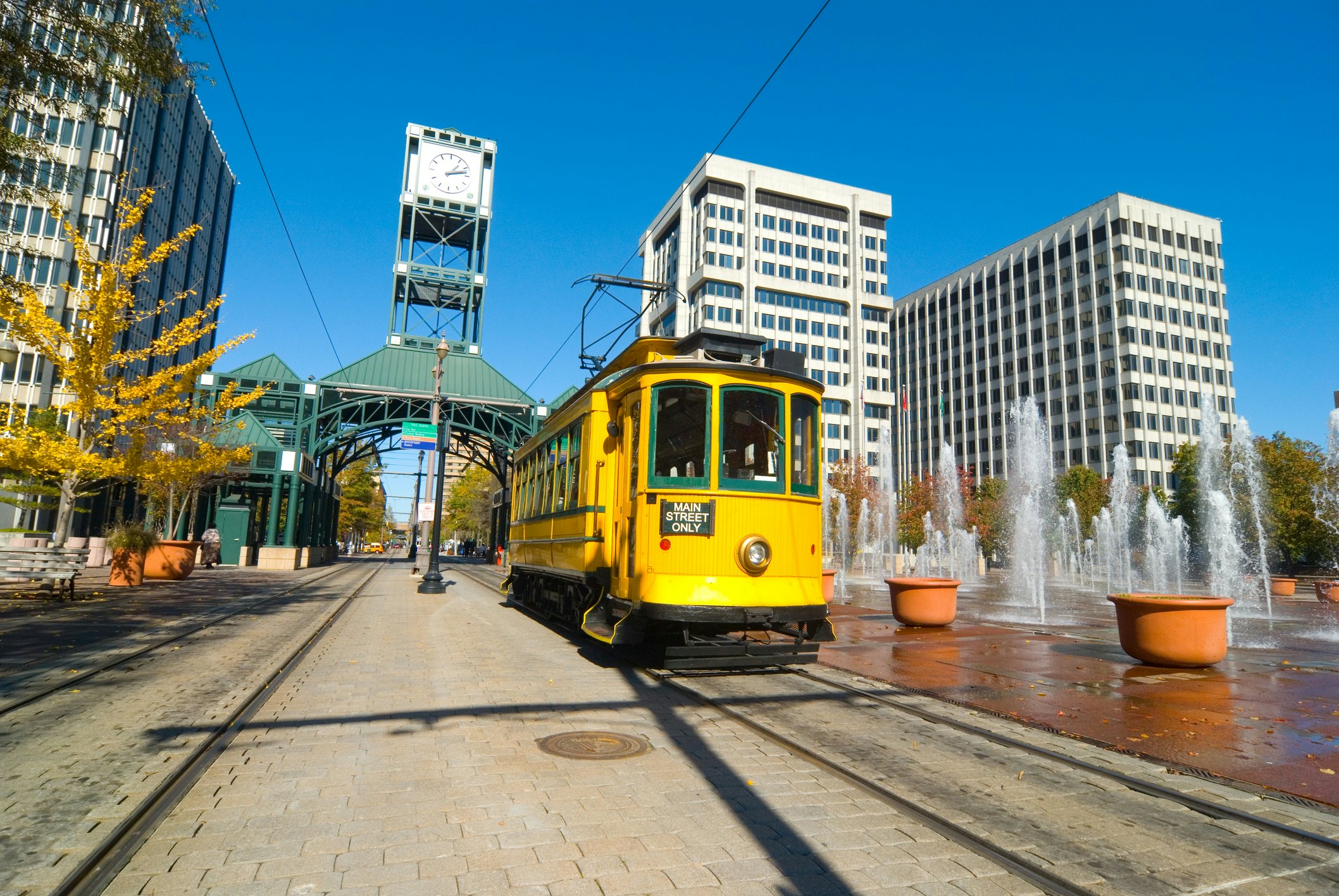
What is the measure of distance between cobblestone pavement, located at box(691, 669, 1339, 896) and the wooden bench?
13285mm

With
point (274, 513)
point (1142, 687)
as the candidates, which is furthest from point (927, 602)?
point (274, 513)

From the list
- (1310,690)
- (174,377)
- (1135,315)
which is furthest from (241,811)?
(1135,315)

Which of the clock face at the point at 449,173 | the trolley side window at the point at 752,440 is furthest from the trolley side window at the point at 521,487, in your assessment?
the clock face at the point at 449,173

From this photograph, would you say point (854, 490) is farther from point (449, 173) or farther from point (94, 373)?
point (94, 373)

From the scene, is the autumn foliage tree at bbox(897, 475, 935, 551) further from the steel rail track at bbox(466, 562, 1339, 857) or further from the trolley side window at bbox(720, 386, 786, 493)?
the steel rail track at bbox(466, 562, 1339, 857)

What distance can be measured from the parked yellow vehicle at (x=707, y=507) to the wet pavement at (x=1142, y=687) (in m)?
1.69

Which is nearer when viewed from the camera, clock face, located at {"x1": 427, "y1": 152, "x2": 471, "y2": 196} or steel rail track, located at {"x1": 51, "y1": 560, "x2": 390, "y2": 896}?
steel rail track, located at {"x1": 51, "y1": 560, "x2": 390, "y2": 896}

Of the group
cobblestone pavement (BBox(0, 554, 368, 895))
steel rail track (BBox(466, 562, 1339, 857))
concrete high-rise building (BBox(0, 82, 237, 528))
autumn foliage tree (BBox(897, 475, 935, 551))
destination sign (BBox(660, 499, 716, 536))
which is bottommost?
cobblestone pavement (BBox(0, 554, 368, 895))

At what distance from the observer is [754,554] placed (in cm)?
763

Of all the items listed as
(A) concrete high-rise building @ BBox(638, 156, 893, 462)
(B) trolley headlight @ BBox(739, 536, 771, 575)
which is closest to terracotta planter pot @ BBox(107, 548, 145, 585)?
(B) trolley headlight @ BBox(739, 536, 771, 575)

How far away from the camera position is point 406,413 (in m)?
35.0

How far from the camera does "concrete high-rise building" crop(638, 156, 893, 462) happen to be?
237ft

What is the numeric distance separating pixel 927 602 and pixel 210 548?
1124 inches

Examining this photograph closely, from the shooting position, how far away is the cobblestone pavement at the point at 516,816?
3.10 m
